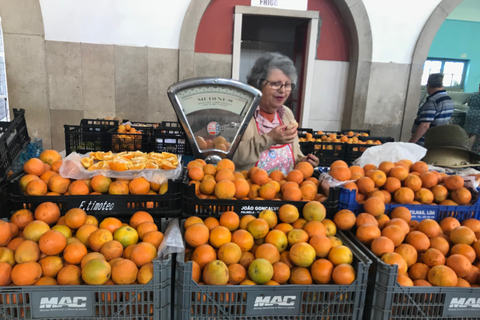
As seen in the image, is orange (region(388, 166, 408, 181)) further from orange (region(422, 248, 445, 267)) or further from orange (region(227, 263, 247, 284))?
orange (region(227, 263, 247, 284))

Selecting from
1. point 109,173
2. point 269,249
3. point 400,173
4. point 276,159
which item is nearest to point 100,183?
point 109,173

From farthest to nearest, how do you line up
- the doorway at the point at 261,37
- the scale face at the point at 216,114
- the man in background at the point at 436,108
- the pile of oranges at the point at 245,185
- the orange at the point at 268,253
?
the doorway at the point at 261,37, the man in background at the point at 436,108, the scale face at the point at 216,114, the pile of oranges at the point at 245,185, the orange at the point at 268,253

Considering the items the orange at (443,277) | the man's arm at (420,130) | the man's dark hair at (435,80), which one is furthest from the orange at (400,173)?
Result: the man's dark hair at (435,80)

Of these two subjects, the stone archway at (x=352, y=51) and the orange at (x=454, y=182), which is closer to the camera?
the orange at (x=454, y=182)

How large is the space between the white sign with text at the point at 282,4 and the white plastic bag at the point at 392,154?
9.62 ft

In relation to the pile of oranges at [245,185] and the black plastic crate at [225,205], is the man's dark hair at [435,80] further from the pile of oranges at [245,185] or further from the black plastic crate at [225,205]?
the black plastic crate at [225,205]

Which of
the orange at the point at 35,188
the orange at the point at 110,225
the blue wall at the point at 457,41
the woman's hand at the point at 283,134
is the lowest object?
the orange at the point at 110,225

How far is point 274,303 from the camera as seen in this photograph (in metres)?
0.94

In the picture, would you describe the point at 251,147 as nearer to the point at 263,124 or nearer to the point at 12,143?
the point at 263,124

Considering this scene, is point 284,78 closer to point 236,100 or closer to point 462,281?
point 236,100

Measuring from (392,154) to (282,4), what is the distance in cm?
302

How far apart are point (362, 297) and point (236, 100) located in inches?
44.4

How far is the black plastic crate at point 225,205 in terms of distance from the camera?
4.13ft

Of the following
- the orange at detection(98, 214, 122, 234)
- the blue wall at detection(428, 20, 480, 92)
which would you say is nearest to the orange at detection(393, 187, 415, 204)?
the orange at detection(98, 214, 122, 234)
